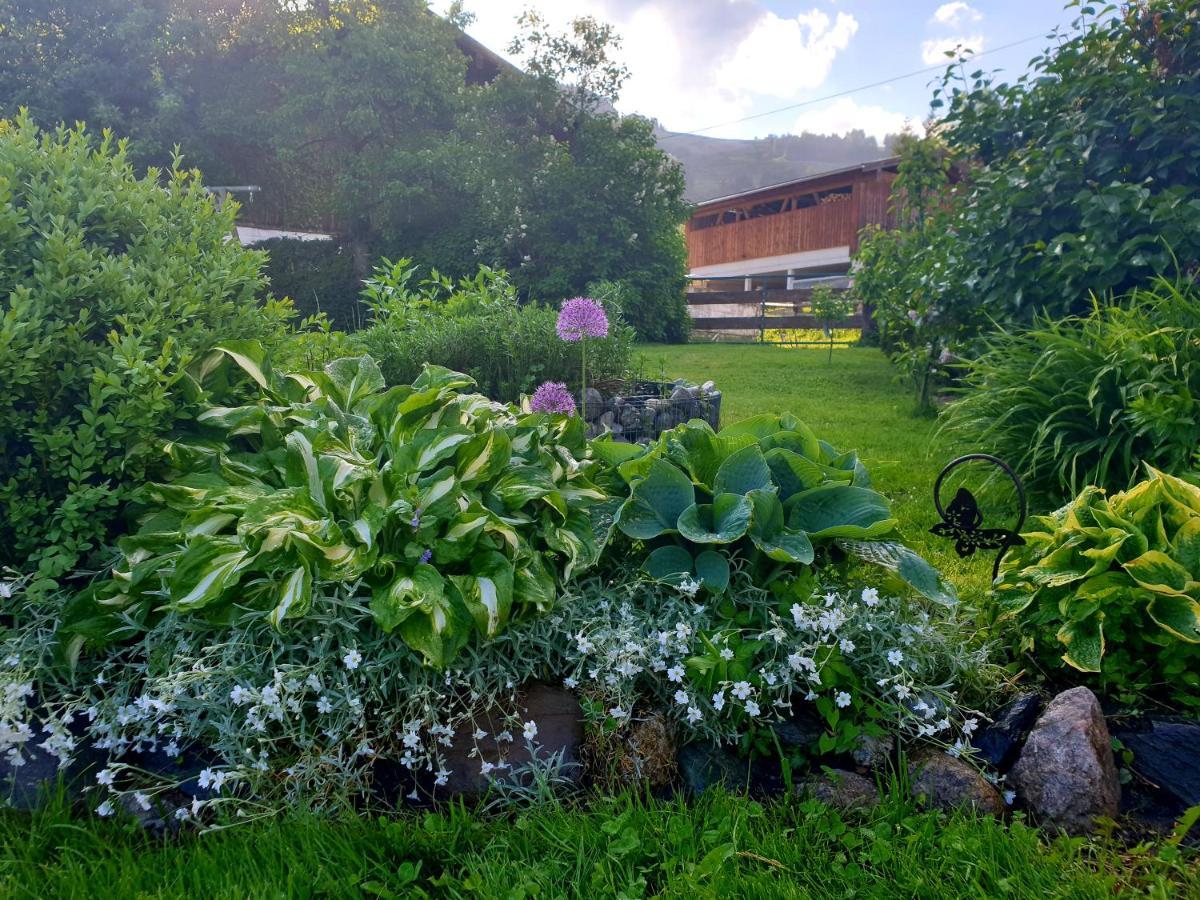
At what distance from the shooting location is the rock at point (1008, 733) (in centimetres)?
188

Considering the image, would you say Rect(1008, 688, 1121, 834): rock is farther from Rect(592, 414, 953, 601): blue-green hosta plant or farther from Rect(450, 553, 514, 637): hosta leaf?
Rect(450, 553, 514, 637): hosta leaf

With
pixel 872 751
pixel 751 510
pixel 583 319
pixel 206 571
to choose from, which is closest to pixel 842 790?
pixel 872 751

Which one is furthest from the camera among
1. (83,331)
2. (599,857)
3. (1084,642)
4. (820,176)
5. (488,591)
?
(820,176)

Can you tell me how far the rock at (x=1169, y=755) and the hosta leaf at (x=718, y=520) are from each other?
101cm

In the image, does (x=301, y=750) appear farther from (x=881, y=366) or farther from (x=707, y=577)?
(x=881, y=366)

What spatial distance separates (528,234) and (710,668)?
44.2 feet

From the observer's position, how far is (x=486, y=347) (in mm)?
4801

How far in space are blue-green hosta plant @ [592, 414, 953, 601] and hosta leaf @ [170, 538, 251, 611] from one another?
0.97 metres

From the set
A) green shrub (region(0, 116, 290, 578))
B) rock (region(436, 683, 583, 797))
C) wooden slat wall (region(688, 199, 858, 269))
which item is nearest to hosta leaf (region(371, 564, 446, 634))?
rock (region(436, 683, 583, 797))

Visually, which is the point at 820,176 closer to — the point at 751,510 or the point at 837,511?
the point at 837,511

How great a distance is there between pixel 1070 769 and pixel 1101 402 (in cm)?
235

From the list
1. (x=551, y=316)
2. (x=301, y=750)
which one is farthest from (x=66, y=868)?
(x=551, y=316)

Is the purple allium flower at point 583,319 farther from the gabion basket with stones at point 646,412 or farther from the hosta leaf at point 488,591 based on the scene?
the hosta leaf at point 488,591

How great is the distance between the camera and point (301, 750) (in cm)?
180
